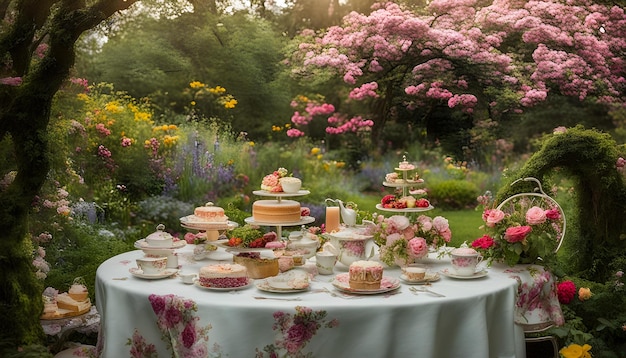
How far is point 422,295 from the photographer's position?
3.31 m

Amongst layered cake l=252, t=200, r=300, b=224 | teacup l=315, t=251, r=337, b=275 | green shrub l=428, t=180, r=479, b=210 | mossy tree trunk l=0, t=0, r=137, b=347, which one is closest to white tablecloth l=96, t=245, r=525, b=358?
teacup l=315, t=251, r=337, b=275

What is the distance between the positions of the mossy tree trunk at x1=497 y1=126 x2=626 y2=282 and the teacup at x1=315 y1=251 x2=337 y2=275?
2.13m

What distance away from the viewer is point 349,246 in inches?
152

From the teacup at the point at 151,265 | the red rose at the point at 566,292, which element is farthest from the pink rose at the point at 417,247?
the teacup at the point at 151,265

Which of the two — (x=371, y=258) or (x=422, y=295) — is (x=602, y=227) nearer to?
(x=371, y=258)

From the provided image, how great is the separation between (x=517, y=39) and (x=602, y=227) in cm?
820

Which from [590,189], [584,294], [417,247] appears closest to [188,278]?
[417,247]

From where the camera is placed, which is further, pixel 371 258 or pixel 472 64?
pixel 472 64

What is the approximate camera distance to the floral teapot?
12.6 feet

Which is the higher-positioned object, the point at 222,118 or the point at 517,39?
the point at 517,39

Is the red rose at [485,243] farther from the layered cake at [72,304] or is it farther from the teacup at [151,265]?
the layered cake at [72,304]

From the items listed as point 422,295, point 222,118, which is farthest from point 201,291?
point 222,118

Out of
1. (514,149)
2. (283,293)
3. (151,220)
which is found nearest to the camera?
(283,293)

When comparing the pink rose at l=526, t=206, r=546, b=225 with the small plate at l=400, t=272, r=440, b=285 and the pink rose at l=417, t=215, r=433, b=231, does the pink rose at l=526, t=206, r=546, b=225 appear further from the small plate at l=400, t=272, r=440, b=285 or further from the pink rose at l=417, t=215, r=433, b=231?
the small plate at l=400, t=272, r=440, b=285
